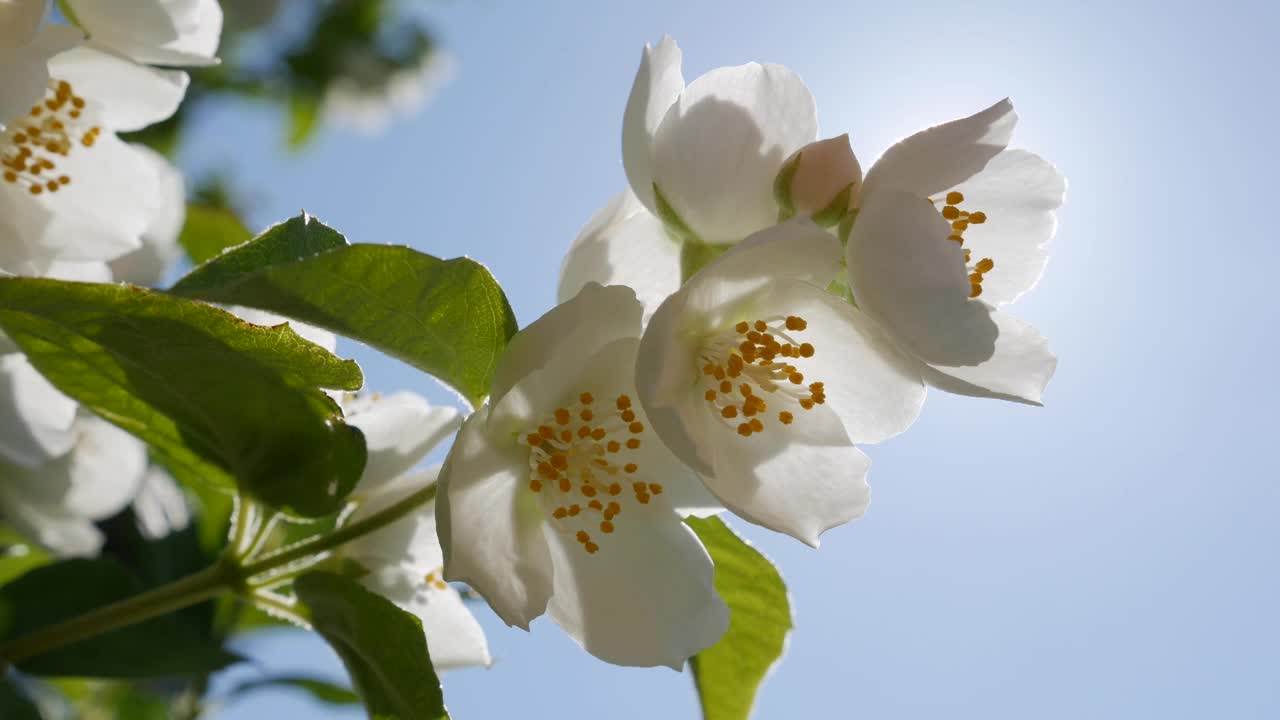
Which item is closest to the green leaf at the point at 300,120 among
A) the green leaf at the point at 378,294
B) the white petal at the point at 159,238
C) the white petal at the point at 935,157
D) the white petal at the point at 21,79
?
the white petal at the point at 159,238

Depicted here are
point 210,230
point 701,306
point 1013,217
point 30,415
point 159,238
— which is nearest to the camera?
point 701,306

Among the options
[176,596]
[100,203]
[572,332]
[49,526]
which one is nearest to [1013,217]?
[572,332]

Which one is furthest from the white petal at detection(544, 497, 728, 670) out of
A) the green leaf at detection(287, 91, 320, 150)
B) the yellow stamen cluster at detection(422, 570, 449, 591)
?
the green leaf at detection(287, 91, 320, 150)

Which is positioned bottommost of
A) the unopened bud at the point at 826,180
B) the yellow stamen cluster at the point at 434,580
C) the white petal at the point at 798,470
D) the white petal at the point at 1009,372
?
the yellow stamen cluster at the point at 434,580

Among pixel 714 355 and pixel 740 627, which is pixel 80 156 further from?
pixel 740 627

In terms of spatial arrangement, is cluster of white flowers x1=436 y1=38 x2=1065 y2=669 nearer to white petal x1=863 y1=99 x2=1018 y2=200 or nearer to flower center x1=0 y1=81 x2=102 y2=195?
white petal x1=863 y1=99 x2=1018 y2=200

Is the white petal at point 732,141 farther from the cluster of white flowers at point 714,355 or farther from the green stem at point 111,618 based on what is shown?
the green stem at point 111,618

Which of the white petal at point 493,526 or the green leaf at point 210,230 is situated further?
the green leaf at point 210,230
